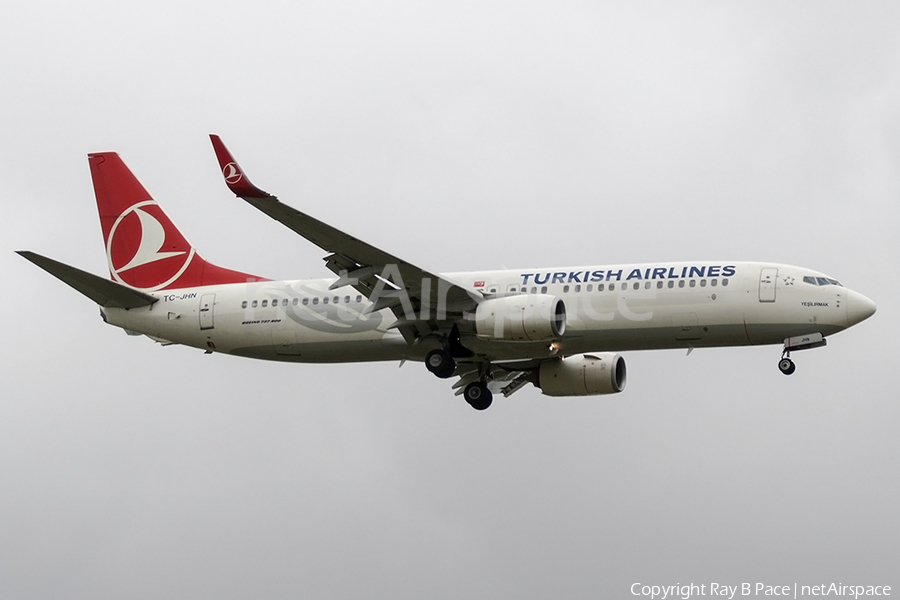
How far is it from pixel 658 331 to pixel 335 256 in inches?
388

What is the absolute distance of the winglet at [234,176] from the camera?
36.1 m

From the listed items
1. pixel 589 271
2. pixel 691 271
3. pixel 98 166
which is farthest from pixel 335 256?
pixel 98 166

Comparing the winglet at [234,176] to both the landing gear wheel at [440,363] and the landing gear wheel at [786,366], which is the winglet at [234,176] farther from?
the landing gear wheel at [786,366]

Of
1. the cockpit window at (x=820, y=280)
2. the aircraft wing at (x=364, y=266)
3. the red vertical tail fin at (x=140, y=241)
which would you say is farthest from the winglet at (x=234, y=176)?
the cockpit window at (x=820, y=280)

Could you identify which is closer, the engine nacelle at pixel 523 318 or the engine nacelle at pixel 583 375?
the engine nacelle at pixel 523 318

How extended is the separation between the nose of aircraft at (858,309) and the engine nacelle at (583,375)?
28.4 feet

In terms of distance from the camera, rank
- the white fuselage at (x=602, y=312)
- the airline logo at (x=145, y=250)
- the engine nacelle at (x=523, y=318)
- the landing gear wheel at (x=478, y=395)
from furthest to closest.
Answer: the airline logo at (x=145, y=250)
the landing gear wheel at (x=478, y=395)
the white fuselage at (x=602, y=312)
the engine nacelle at (x=523, y=318)

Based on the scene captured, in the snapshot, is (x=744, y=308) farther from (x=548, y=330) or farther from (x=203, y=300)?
(x=203, y=300)

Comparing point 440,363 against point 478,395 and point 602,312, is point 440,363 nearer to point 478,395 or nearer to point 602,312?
point 478,395

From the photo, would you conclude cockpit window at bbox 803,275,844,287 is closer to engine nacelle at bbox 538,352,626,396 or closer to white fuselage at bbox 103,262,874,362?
→ white fuselage at bbox 103,262,874,362

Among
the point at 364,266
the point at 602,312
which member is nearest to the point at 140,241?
the point at 364,266

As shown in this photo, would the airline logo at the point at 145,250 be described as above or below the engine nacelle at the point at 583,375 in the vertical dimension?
above

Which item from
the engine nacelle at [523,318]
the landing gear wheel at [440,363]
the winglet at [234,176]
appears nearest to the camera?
the winglet at [234,176]

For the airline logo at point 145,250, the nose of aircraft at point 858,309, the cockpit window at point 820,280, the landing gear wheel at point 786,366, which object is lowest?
the landing gear wheel at point 786,366
